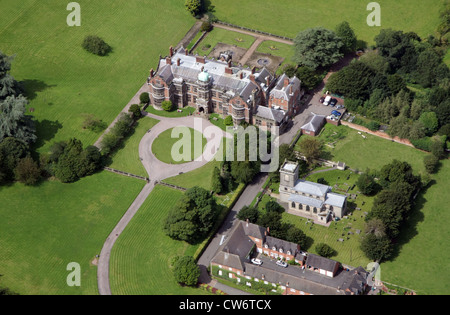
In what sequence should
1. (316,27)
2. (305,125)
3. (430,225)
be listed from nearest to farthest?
1. (430,225)
2. (305,125)
3. (316,27)

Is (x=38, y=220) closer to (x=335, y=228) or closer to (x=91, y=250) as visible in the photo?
(x=91, y=250)

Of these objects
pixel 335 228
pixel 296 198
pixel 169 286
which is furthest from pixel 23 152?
pixel 335 228

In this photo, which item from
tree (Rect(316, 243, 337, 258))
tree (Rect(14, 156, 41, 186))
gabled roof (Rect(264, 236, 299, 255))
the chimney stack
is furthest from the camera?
the chimney stack

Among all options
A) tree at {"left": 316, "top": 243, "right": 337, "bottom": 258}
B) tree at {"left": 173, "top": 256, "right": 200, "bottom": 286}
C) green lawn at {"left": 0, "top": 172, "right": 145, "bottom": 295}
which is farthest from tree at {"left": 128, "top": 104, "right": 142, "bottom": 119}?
tree at {"left": 316, "top": 243, "right": 337, "bottom": 258}

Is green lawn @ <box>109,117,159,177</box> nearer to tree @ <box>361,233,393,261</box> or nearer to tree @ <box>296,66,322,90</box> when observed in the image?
tree @ <box>296,66,322,90</box>

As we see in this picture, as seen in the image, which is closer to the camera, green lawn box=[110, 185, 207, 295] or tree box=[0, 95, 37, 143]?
green lawn box=[110, 185, 207, 295]

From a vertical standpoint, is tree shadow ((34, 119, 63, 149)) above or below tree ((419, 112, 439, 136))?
below

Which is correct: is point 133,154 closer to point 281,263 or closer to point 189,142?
point 189,142

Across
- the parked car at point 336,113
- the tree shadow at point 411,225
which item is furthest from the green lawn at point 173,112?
the tree shadow at point 411,225
